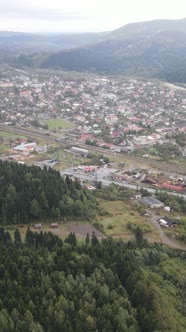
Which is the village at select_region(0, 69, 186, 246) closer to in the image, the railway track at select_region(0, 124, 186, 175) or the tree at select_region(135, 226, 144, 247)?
the railway track at select_region(0, 124, 186, 175)

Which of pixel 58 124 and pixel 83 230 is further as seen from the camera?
pixel 58 124

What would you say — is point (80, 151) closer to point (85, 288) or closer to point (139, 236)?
point (139, 236)

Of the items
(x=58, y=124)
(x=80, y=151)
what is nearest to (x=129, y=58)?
(x=58, y=124)

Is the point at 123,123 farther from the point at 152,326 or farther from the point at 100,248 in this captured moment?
the point at 152,326

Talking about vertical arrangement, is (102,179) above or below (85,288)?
below

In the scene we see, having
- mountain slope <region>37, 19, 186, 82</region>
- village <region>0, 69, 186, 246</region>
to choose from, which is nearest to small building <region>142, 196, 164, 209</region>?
village <region>0, 69, 186, 246</region>

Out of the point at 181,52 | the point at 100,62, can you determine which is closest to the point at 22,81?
the point at 100,62
